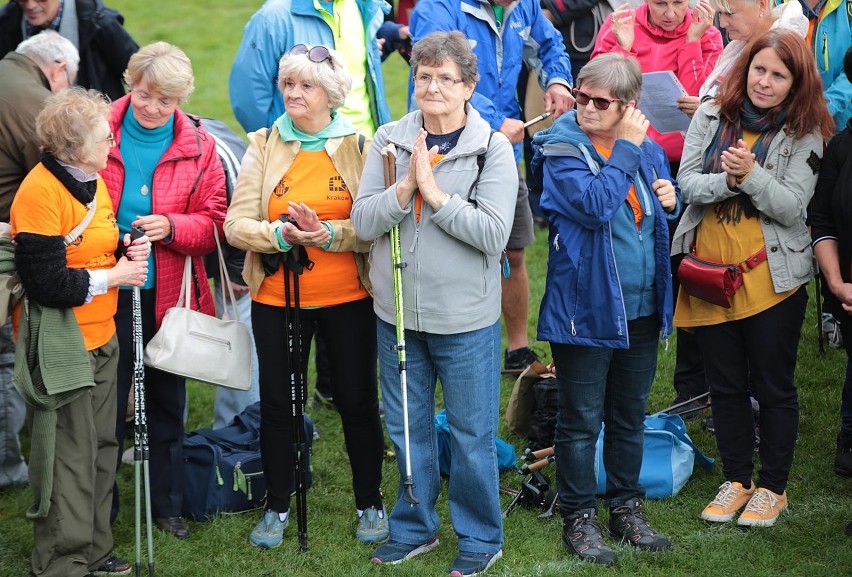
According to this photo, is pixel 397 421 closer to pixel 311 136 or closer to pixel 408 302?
pixel 408 302

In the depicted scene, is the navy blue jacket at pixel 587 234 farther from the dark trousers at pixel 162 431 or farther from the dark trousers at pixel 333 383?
the dark trousers at pixel 162 431

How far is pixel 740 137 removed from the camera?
17.1 ft

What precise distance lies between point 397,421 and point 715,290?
1.63 m

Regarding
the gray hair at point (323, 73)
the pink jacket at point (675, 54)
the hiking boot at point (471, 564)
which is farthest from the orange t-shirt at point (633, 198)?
the hiking boot at point (471, 564)

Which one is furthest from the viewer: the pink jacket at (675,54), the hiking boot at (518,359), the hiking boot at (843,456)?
the hiking boot at (518,359)

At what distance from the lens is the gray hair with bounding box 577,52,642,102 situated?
4699 mm

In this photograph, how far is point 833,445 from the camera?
6.20 m

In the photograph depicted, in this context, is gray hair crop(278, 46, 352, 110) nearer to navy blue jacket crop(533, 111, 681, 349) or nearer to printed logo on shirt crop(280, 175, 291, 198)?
printed logo on shirt crop(280, 175, 291, 198)

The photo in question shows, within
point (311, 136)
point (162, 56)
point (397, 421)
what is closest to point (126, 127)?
point (162, 56)

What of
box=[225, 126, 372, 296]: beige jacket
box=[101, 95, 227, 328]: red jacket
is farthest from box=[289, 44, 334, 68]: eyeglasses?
box=[101, 95, 227, 328]: red jacket

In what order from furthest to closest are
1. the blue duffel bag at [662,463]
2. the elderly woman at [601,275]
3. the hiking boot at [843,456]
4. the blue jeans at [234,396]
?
the blue jeans at [234,396], the hiking boot at [843,456], the blue duffel bag at [662,463], the elderly woman at [601,275]

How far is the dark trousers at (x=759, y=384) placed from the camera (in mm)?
5223

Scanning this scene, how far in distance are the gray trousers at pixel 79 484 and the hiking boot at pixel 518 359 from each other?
3.09 m

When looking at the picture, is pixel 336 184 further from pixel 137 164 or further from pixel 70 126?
pixel 70 126
